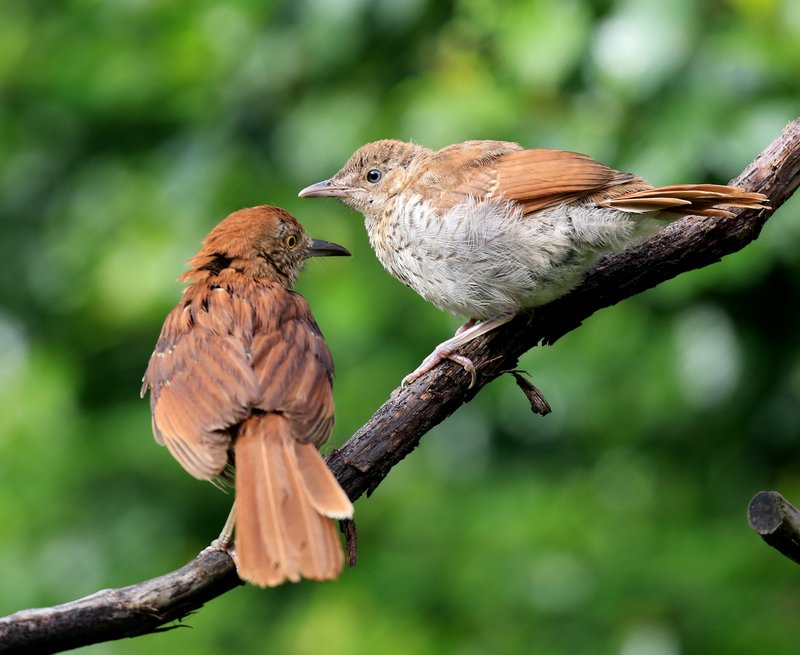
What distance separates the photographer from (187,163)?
22.1 ft

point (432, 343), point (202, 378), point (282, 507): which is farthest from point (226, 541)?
point (432, 343)

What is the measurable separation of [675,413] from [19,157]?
439cm

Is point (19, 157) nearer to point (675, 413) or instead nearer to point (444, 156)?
point (444, 156)

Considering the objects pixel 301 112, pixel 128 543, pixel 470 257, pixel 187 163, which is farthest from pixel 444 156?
pixel 128 543

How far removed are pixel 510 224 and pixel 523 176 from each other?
0.22 m

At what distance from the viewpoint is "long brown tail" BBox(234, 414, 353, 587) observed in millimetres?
3723

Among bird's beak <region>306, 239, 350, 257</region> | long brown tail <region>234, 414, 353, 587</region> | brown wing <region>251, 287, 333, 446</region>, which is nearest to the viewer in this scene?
long brown tail <region>234, 414, 353, 587</region>

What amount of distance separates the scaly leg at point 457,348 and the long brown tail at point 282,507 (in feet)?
2.17

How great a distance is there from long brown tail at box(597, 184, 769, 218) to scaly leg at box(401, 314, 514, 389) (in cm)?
62

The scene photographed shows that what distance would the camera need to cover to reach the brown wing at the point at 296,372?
13.9 ft

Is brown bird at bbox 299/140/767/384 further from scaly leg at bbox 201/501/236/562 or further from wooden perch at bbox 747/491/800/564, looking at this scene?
wooden perch at bbox 747/491/800/564

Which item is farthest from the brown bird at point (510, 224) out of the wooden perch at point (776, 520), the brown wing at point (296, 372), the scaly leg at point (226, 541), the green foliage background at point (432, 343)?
the wooden perch at point (776, 520)

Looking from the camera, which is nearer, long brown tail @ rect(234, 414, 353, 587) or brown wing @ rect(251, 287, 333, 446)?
long brown tail @ rect(234, 414, 353, 587)

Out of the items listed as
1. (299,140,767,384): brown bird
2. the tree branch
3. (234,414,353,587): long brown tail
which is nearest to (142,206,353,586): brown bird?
(234,414,353,587): long brown tail
